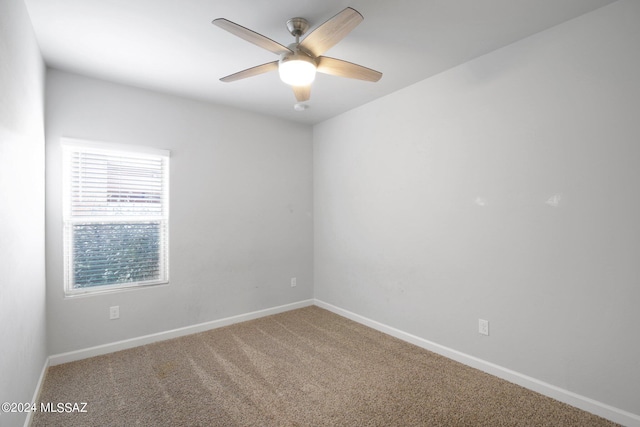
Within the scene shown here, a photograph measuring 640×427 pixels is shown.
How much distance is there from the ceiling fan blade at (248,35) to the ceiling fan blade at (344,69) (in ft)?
0.88

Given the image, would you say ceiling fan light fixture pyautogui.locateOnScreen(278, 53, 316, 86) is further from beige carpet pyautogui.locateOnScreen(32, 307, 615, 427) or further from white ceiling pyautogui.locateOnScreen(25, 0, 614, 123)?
beige carpet pyautogui.locateOnScreen(32, 307, 615, 427)

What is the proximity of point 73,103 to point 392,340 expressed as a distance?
378cm

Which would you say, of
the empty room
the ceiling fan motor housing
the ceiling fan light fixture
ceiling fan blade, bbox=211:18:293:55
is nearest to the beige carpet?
the empty room

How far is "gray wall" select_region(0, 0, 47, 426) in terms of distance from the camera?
1.50 m

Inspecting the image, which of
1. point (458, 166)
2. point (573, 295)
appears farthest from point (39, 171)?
point (573, 295)

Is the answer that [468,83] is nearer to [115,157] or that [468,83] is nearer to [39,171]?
[115,157]

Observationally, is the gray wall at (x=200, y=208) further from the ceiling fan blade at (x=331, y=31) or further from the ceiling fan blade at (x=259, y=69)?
the ceiling fan blade at (x=331, y=31)

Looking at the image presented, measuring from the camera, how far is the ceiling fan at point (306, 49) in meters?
1.69

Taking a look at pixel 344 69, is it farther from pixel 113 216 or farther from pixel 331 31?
pixel 113 216

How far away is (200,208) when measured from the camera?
3539mm

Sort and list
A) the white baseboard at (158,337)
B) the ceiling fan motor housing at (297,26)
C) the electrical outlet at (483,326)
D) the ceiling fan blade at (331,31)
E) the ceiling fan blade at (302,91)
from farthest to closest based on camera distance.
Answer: the white baseboard at (158,337)
the electrical outlet at (483,326)
the ceiling fan blade at (302,91)
the ceiling fan motor housing at (297,26)
the ceiling fan blade at (331,31)

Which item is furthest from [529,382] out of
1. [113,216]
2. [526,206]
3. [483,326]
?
[113,216]

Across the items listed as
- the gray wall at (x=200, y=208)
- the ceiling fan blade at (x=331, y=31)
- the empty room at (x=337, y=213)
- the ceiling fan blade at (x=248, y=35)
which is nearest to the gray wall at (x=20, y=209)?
the empty room at (x=337, y=213)

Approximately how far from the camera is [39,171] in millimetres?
2416
